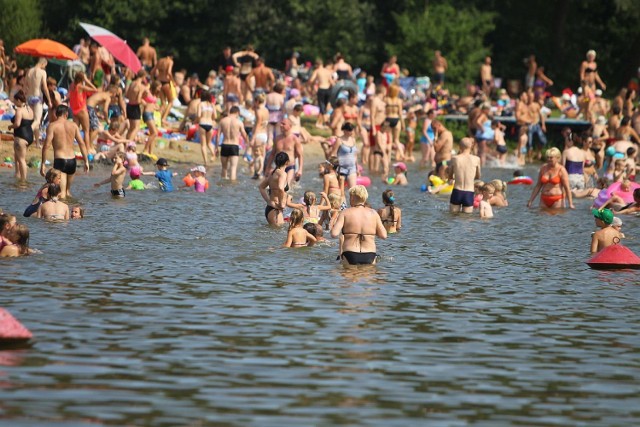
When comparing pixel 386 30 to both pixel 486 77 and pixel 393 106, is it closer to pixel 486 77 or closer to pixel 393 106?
pixel 486 77

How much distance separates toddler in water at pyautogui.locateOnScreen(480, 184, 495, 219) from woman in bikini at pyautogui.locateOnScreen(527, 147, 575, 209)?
0.67m

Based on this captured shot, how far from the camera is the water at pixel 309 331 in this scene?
9.01 metres

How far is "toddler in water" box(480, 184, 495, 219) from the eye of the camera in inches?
863

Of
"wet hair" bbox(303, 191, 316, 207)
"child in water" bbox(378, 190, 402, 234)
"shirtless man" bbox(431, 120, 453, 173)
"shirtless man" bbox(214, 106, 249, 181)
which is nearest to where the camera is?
"wet hair" bbox(303, 191, 316, 207)

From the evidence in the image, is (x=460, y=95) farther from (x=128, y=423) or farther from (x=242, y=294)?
(x=128, y=423)

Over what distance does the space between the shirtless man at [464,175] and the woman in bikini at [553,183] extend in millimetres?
1155

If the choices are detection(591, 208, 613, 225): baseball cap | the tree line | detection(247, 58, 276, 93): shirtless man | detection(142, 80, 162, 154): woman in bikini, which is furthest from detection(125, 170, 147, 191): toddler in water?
the tree line

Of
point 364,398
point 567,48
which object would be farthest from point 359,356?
point 567,48

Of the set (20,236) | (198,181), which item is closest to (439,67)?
(198,181)

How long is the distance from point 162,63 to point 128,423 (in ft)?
82.6

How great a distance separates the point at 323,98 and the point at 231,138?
1049 cm

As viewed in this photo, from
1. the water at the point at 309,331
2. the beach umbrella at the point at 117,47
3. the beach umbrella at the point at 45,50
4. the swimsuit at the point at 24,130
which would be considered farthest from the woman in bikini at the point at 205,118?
the water at the point at 309,331

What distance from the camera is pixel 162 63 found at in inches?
1299

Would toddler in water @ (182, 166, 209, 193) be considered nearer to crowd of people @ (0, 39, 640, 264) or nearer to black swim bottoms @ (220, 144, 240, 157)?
crowd of people @ (0, 39, 640, 264)
